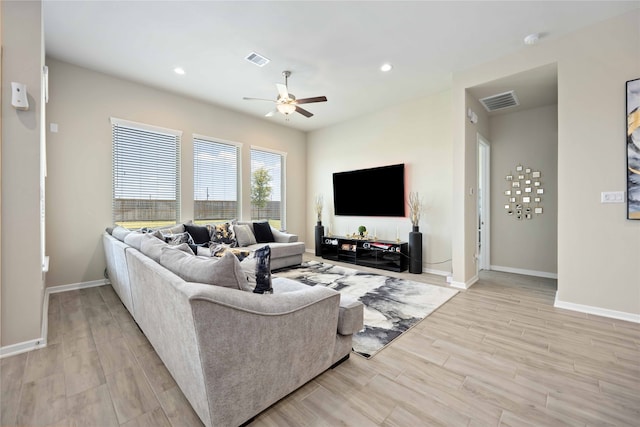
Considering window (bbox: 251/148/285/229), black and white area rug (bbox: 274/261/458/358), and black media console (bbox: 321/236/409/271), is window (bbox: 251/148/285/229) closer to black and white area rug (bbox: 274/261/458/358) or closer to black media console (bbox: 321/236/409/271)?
black media console (bbox: 321/236/409/271)

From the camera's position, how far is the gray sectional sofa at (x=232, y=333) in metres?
1.15

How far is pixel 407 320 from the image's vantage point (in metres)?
2.64

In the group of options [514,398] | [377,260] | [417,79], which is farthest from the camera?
[377,260]

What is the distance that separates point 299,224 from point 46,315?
468cm

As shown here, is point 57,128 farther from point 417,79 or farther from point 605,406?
point 605,406

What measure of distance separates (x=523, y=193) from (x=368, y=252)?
2906 millimetres

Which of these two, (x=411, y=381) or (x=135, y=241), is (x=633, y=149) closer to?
(x=411, y=381)

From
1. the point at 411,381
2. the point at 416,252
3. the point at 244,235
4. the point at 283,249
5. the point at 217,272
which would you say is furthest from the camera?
the point at 244,235

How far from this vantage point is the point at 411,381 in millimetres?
1729

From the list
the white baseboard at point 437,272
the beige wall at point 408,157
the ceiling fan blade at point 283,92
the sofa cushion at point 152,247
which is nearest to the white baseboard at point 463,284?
the white baseboard at point 437,272

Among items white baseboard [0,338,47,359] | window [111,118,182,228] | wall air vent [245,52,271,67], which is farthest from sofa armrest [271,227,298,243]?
white baseboard [0,338,47,359]

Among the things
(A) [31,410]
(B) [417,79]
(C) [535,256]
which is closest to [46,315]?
(A) [31,410]

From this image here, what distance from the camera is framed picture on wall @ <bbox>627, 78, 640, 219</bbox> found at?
8.47 ft

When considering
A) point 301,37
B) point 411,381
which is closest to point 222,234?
point 301,37
